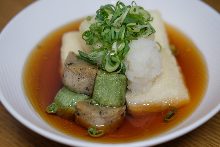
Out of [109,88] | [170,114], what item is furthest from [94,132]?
[170,114]

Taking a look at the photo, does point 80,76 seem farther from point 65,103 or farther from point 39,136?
point 39,136

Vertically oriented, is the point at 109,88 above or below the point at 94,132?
above

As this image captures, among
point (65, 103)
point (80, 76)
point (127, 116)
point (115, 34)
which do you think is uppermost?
point (115, 34)

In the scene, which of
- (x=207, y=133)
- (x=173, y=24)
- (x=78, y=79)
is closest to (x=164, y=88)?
(x=207, y=133)

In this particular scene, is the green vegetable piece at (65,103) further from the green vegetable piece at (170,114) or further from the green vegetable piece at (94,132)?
the green vegetable piece at (170,114)

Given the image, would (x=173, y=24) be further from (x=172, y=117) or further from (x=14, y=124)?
(x=14, y=124)

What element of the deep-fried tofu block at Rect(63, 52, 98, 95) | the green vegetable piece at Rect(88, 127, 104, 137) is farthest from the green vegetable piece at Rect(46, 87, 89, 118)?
the green vegetable piece at Rect(88, 127, 104, 137)
